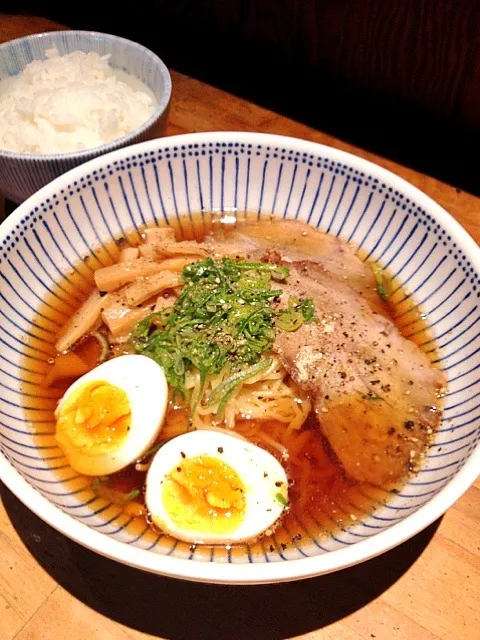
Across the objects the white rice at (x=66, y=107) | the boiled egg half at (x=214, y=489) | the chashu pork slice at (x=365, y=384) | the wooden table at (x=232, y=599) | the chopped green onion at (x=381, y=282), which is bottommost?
the wooden table at (x=232, y=599)

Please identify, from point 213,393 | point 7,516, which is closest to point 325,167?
point 213,393

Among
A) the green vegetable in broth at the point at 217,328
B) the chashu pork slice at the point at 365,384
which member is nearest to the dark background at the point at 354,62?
the chashu pork slice at the point at 365,384

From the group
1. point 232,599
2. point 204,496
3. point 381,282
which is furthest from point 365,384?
point 232,599

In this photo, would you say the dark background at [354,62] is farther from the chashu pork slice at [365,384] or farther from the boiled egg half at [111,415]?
the boiled egg half at [111,415]

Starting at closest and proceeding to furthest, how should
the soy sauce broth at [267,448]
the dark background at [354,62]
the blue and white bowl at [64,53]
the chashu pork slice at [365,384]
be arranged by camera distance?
the soy sauce broth at [267,448]
the chashu pork slice at [365,384]
the blue and white bowl at [64,53]
the dark background at [354,62]

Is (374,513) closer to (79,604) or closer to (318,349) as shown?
(318,349)
